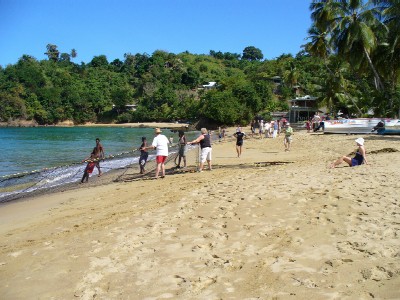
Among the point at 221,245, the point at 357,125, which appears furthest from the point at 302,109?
the point at 221,245

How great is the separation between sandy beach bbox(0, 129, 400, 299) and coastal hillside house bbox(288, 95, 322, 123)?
52294 mm

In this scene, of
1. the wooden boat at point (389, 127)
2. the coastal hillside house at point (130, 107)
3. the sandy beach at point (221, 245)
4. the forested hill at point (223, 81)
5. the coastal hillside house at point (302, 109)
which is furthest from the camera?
the coastal hillside house at point (130, 107)

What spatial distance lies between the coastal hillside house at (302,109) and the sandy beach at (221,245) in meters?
52.3

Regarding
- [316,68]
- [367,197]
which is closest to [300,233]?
[367,197]

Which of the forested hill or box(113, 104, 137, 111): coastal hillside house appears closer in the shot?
the forested hill

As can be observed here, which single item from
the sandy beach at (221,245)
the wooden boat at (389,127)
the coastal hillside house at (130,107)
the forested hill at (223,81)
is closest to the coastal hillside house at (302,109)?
the forested hill at (223,81)

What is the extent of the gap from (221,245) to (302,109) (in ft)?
189

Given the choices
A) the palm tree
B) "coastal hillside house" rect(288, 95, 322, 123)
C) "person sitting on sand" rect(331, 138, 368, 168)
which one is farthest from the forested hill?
"person sitting on sand" rect(331, 138, 368, 168)

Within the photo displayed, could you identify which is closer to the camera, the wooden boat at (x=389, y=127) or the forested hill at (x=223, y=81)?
the wooden boat at (x=389, y=127)

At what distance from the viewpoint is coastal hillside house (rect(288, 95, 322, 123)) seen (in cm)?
5844

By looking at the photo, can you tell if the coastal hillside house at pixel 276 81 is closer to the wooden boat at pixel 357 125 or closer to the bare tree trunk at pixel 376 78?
the bare tree trunk at pixel 376 78

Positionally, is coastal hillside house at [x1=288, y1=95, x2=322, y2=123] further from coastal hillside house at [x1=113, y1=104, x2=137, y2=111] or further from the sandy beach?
coastal hillside house at [x1=113, y1=104, x2=137, y2=111]

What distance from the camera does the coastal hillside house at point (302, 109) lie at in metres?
58.4

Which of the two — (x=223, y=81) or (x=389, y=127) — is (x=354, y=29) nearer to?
(x=389, y=127)
